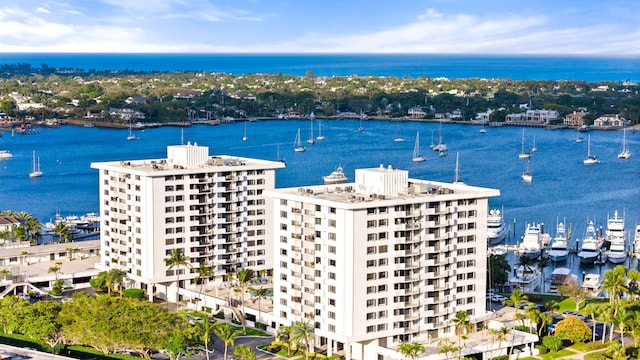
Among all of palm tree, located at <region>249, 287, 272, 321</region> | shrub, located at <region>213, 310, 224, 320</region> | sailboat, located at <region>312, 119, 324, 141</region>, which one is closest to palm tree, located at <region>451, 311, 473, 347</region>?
palm tree, located at <region>249, 287, 272, 321</region>

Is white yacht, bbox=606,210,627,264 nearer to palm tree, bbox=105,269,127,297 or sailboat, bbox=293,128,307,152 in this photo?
palm tree, bbox=105,269,127,297

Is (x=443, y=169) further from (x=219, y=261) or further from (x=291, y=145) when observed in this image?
(x=219, y=261)

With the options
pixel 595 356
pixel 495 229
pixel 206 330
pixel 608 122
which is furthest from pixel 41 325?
pixel 608 122

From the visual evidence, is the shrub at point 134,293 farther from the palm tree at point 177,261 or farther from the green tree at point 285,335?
the green tree at point 285,335

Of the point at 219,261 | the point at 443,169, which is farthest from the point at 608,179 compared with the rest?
the point at 219,261

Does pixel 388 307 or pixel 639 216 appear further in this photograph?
pixel 639 216

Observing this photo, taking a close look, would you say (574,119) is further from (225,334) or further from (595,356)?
(225,334)
